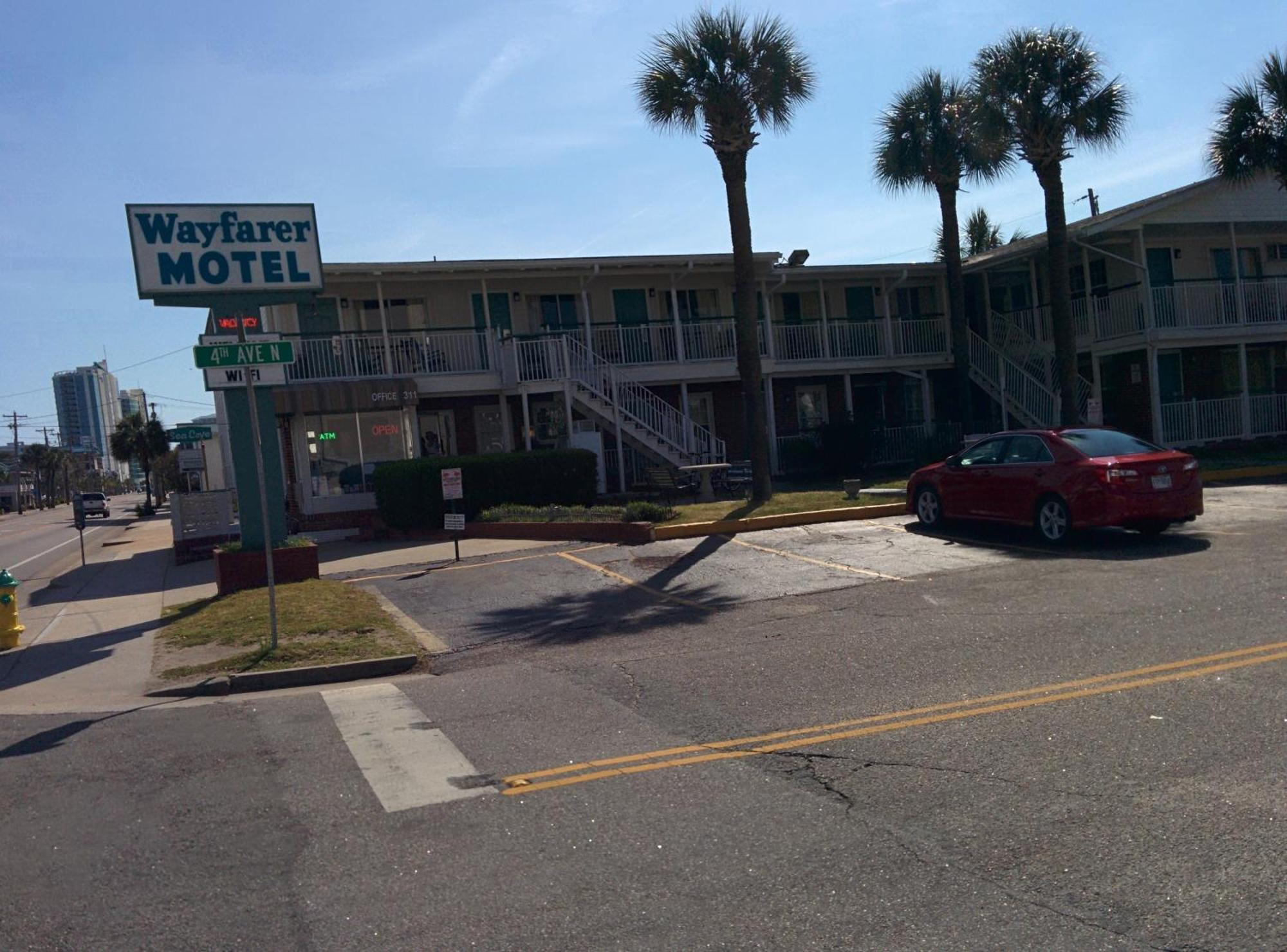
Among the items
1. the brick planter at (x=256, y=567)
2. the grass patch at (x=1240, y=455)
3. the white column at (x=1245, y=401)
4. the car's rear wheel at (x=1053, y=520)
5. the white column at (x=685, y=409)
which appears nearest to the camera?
the car's rear wheel at (x=1053, y=520)

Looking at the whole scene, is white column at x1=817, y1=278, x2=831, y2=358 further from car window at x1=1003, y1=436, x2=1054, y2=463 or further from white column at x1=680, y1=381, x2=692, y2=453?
car window at x1=1003, y1=436, x2=1054, y2=463

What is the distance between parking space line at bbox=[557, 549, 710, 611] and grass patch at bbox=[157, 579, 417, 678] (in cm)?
288

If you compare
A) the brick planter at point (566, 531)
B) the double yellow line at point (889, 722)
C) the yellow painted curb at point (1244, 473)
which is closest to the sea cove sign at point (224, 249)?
the brick planter at point (566, 531)

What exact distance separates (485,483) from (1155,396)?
15.8 m

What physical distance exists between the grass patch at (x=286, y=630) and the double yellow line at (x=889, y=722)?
4247mm

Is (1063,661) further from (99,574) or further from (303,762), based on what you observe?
(99,574)

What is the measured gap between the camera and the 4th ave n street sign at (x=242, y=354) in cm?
1017

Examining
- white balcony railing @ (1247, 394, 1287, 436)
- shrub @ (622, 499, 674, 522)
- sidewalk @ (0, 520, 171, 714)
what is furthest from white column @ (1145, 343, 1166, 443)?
sidewalk @ (0, 520, 171, 714)

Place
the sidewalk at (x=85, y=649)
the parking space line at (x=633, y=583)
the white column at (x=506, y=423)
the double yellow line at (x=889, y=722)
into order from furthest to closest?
1. the white column at (x=506, y=423)
2. the parking space line at (x=633, y=583)
3. the sidewalk at (x=85, y=649)
4. the double yellow line at (x=889, y=722)

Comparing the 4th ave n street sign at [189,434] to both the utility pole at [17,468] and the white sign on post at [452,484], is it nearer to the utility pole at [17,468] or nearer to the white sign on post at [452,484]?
the white sign on post at [452,484]

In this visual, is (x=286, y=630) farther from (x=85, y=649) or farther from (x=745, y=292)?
(x=745, y=292)

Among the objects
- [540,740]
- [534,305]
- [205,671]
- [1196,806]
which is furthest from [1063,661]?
[534,305]

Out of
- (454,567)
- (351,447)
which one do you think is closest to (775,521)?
(454,567)

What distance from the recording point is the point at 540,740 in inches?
268
